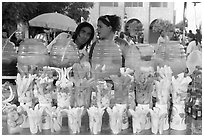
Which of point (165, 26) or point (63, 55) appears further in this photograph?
point (165, 26)

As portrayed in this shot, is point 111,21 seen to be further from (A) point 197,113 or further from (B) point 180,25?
(B) point 180,25

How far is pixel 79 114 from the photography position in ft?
4.35

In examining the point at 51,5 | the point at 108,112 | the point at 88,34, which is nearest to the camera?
the point at 108,112

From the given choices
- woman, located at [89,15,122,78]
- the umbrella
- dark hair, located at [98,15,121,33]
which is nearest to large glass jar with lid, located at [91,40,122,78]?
woman, located at [89,15,122,78]

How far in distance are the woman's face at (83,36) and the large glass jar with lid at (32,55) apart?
650mm

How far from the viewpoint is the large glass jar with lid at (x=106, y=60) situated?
1.46m

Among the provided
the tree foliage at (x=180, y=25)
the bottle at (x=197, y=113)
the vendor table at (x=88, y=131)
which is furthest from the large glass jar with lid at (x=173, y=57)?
the tree foliage at (x=180, y=25)

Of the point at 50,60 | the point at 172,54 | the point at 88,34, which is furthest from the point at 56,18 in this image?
the point at 172,54

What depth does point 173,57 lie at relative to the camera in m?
1.47

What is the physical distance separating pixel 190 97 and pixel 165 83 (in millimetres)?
213

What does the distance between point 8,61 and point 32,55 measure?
0.76 ft

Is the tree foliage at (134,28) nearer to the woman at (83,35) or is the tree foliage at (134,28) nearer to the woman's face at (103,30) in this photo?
the woman at (83,35)

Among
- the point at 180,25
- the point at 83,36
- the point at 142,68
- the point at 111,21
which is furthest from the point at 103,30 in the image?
the point at 180,25

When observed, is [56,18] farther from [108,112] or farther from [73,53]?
[108,112]
